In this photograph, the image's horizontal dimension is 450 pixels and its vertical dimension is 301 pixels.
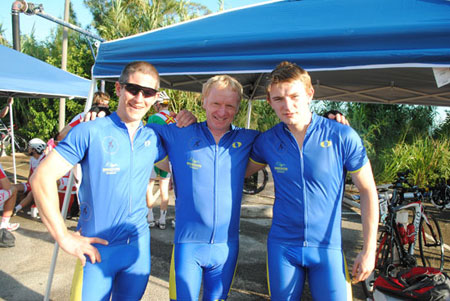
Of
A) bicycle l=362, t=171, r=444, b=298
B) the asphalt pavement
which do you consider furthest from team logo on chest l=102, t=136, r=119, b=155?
bicycle l=362, t=171, r=444, b=298

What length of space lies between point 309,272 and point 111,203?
1289 millimetres

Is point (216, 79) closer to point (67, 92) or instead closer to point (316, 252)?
point (316, 252)

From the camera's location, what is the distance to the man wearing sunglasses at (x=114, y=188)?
1766 millimetres

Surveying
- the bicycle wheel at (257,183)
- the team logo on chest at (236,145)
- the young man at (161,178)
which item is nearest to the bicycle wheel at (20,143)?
the bicycle wheel at (257,183)

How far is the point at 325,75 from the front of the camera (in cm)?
418

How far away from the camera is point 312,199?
1.85 meters

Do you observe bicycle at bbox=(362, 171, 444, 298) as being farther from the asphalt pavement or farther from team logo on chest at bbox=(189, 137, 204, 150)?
team logo on chest at bbox=(189, 137, 204, 150)

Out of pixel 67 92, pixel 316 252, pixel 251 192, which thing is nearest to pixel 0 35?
pixel 67 92

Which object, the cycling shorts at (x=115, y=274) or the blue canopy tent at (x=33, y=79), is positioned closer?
the cycling shorts at (x=115, y=274)

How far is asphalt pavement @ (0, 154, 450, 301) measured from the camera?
3.29 meters

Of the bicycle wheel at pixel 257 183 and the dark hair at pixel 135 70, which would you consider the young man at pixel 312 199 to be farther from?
the bicycle wheel at pixel 257 183

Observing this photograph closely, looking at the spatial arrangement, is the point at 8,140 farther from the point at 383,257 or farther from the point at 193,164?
the point at 383,257

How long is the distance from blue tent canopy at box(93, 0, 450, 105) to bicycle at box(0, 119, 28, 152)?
11.5 metres

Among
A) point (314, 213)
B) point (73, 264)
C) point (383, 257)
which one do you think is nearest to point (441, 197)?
point (383, 257)
